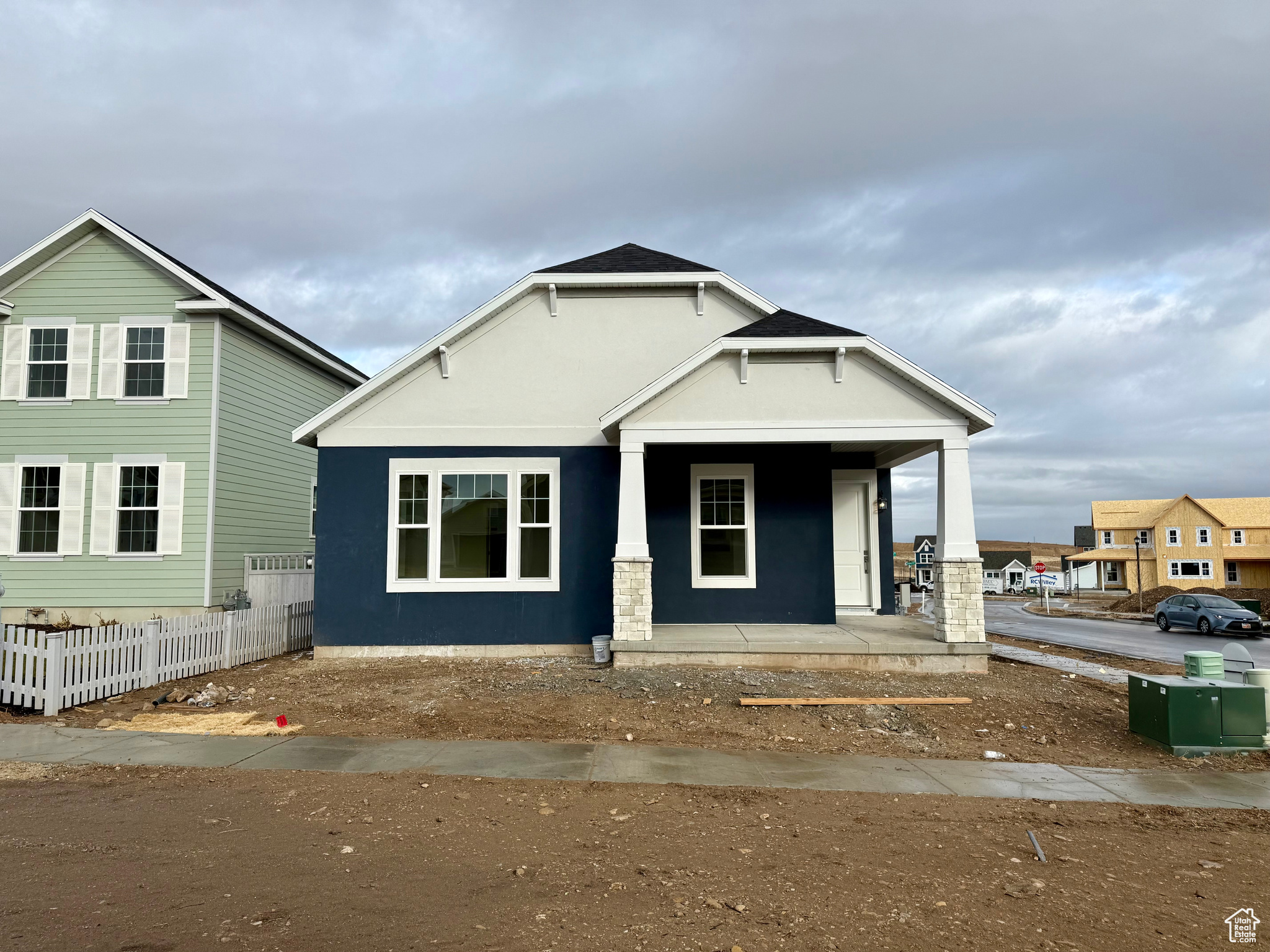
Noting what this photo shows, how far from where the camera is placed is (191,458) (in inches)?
→ 603

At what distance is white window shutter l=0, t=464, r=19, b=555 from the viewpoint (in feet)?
50.3

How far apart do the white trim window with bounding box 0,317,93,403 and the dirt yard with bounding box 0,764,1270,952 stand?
36.9ft

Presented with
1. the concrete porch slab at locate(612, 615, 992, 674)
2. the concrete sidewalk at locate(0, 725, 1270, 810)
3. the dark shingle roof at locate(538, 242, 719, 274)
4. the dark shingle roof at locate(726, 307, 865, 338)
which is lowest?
the concrete sidewalk at locate(0, 725, 1270, 810)

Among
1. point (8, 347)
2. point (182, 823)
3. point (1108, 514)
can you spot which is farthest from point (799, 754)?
point (1108, 514)

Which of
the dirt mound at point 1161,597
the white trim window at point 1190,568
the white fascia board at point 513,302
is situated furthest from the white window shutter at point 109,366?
the white trim window at point 1190,568

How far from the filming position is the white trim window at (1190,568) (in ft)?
182

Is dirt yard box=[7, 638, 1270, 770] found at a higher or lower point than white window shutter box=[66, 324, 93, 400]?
lower

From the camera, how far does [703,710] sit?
9531mm

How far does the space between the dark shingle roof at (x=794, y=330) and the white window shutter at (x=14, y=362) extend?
550 inches

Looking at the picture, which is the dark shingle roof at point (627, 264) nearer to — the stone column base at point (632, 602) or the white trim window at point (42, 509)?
the stone column base at point (632, 602)

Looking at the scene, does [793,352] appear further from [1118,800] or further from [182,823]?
[182,823]

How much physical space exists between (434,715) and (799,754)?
4.19 m

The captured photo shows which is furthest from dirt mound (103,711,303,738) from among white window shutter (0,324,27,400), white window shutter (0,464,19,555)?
white window shutter (0,324,27,400)

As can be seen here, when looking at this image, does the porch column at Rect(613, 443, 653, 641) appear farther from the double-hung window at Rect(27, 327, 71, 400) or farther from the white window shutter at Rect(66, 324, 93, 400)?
the double-hung window at Rect(27, 327, 71, 400)
